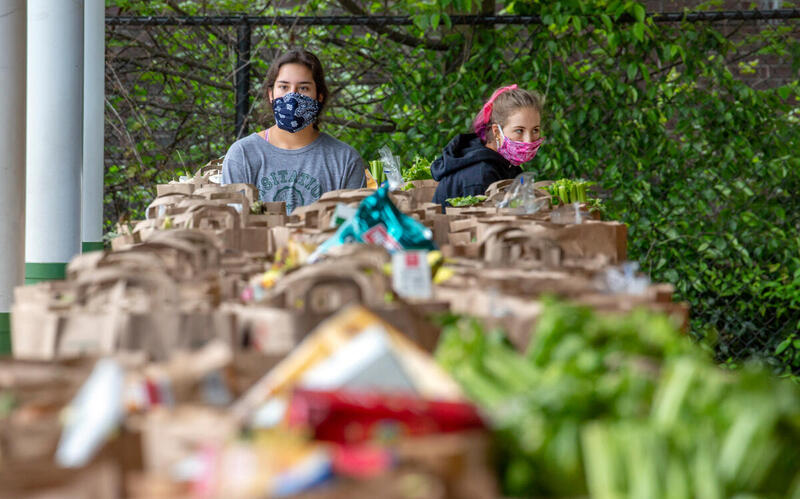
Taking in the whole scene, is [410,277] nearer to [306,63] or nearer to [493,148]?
[306,63]

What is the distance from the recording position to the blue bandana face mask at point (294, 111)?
4.41m

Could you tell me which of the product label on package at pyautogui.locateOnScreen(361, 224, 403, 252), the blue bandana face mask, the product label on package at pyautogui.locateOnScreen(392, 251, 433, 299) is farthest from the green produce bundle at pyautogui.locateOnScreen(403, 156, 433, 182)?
the product label on package at pyautogui.locateOnScreen(392, 251, 433, 299)

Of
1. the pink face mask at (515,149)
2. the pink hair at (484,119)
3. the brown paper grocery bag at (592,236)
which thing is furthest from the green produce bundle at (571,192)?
the brown paper grocery bag at (592,236)

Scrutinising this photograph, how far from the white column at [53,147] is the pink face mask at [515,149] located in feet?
6.70

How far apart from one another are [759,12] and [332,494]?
7141 mm

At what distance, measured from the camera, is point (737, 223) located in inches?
273

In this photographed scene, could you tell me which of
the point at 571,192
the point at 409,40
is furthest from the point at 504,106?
the point at 409,40

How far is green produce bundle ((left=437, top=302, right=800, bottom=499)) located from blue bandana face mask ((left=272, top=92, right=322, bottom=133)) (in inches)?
130

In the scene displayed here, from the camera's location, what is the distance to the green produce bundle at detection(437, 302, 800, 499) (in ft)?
3.15

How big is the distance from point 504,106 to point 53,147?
2.15 m

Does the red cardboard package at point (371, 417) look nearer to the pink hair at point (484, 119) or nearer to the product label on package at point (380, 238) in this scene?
the product label on package at point (380, 238)

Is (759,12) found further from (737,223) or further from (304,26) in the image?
(304,26)

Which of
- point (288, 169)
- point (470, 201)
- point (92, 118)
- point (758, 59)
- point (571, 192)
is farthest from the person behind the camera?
point (758, 59)

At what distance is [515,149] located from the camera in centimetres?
498
